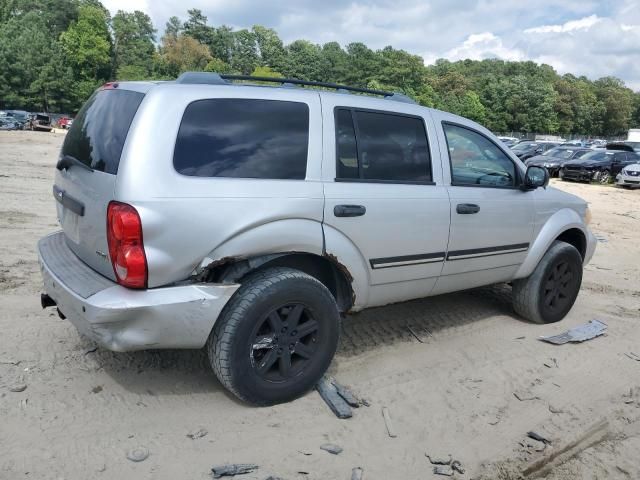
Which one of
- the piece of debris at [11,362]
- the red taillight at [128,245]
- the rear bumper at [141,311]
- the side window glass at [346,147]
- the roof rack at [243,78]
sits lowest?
the piece of debris at [11,362]

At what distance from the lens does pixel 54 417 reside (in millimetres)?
3094

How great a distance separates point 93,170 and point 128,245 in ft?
2.04

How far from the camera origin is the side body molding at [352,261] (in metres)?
3.39

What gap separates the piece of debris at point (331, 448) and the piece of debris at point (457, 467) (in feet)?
2.01

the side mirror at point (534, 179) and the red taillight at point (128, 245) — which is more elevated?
the side mirror at point (534, 179)

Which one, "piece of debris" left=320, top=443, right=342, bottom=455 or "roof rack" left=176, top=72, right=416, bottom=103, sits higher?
"roof rack" left=176, top=72, right=416, bottom=103

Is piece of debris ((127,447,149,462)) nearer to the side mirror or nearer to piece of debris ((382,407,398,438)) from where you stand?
piece of debris ((382,407,398,438))

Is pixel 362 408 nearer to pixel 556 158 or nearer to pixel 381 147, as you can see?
pixel 381 147

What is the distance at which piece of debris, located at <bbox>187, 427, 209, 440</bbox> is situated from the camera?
9.88ft

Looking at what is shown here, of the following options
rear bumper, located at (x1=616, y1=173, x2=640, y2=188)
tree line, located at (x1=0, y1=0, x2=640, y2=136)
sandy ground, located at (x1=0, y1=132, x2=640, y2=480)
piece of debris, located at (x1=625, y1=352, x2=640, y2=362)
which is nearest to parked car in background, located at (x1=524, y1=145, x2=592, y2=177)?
rear bumper, located at (x1=616, y1=173, x2=640, y2=188)

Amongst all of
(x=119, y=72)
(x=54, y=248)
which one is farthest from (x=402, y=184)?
(x=119, y=72)

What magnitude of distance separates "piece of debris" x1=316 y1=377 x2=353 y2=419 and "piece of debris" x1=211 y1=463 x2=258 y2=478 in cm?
70

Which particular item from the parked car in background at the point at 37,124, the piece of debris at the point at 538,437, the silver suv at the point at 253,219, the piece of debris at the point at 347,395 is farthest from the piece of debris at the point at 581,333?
the parked car in background at the point at 37,124

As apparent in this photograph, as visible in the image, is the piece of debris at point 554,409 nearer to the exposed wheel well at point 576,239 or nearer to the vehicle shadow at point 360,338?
the vehicle shadow at point 360,338
